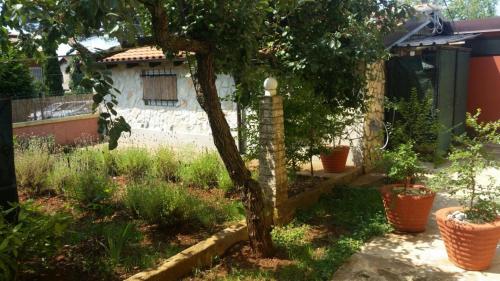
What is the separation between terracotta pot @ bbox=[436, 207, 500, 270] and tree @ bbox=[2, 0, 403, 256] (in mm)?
1765

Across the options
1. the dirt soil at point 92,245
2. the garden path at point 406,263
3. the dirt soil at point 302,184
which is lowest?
the garden path at point 406,263

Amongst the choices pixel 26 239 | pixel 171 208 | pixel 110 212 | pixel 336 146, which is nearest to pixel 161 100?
pixel 336 146

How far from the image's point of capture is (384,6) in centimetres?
577

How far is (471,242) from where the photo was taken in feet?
12.5

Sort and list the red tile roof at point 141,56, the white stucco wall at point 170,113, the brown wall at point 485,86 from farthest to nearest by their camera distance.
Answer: the red tile roof at point 141,56
the brown wall at point 485,86
the white stucco wall at point 170,113

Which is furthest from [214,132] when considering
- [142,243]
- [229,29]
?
[142,243]

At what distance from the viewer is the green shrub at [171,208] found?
4797 mm

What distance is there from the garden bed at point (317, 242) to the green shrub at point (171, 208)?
597 mm

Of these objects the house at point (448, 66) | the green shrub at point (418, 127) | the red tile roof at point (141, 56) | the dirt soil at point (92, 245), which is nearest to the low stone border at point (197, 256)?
the dirt soil at point (92, 245)

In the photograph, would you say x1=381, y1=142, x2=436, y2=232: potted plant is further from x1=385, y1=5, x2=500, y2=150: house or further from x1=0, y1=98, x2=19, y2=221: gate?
x1=0, y1=98, x2=19, y2=221: gate

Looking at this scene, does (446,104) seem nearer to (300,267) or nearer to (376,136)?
(376,136)

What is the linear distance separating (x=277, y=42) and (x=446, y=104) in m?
4.73

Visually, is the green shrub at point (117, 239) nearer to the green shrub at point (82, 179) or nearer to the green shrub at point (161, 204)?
the green shrub at point (161, 204)

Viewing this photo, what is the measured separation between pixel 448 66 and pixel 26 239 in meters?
8.28
